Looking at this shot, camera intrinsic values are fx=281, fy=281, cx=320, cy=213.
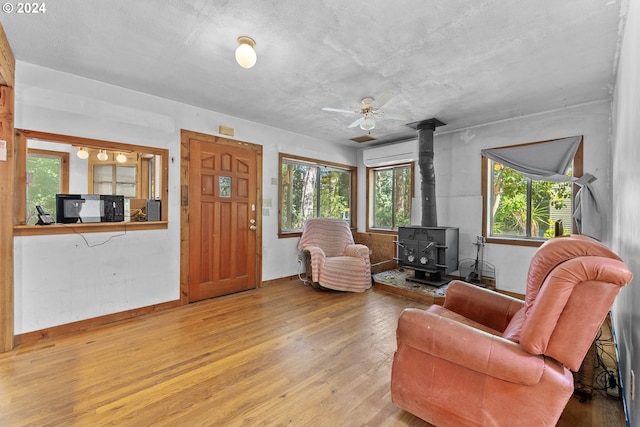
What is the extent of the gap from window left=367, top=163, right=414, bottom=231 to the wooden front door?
253 centimetres

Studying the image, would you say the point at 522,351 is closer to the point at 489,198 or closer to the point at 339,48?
the point at 339,48

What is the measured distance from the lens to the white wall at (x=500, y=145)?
3.26 meters

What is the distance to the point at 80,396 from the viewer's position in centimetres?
176

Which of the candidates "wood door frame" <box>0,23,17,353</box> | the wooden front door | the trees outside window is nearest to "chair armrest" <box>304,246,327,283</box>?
the wooden front door

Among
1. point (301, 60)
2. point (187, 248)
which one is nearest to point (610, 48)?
point (301, 60)

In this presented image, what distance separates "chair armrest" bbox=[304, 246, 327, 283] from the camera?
4008 mm

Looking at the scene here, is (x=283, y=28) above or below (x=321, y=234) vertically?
above

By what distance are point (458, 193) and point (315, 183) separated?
95.1 inches

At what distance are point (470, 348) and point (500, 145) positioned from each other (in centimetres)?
361

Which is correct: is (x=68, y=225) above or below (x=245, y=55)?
below

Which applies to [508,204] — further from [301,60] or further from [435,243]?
[301,60]

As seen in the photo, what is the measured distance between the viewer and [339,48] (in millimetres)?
2240

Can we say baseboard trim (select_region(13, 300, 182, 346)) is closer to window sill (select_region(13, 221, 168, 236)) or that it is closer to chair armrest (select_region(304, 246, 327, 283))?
window sill (select_region(13, 221, 168, 236))

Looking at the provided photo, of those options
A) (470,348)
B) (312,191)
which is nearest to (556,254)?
(470,348)
